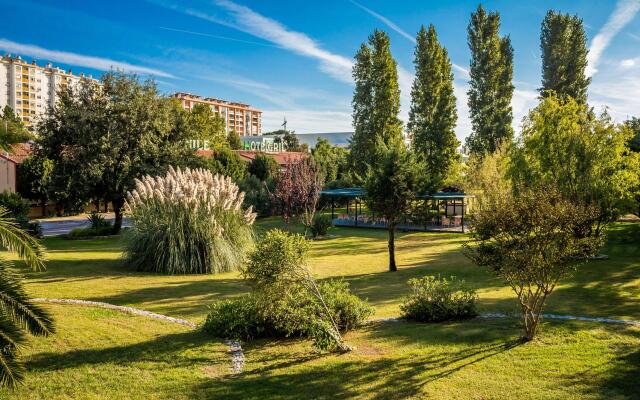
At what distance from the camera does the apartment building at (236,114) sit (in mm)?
143625

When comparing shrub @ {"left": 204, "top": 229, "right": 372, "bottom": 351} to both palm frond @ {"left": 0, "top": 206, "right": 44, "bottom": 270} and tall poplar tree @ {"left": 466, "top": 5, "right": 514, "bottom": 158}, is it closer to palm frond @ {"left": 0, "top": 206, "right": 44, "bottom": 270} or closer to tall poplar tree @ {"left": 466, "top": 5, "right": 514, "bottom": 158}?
palm frond @ {"left": 0, "top": 206, "right": 44, "bottom": 270}

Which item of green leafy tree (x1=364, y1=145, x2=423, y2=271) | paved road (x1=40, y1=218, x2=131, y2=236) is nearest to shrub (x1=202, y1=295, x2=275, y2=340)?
green leafy tree (x1=364, y1=145, x2=423, y2=271)

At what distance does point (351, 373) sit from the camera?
24.1 ft

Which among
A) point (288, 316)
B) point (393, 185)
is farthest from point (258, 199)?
point (288, 316)

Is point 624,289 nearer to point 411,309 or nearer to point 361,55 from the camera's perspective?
point 411,309

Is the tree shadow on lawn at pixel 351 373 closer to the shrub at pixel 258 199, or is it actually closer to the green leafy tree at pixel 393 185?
the green leafy tree at pixel 393 185

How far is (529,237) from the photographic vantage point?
27.6 feet

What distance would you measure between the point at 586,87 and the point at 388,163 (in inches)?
1425

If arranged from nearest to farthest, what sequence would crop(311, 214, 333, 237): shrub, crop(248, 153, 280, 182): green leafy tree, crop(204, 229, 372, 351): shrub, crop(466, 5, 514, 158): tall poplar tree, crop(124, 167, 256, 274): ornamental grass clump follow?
crop(204, 229, 372, 351): shrub < crop(124, 167, 256, 274): ornamental grass clump < crop(311, 214, 333, 237): shrub < crop(466, 5, 514, 158): tall poplar tree < crop(248, 153, 280, 182): green leafy tree

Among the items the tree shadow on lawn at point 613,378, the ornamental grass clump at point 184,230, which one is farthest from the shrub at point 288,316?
the ornamental grass clump at point 184,230

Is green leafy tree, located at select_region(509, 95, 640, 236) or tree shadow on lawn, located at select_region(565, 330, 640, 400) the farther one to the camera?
green leafy tree, located at select_region(509, 95, 640, 236)

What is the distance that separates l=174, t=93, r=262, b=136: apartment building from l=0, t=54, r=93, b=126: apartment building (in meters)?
33.1

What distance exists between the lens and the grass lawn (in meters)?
6.76

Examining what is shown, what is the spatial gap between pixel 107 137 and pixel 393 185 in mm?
14721
